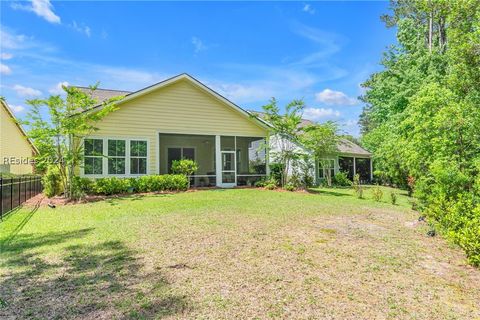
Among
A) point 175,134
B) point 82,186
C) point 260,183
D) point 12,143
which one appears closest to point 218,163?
point 260,183

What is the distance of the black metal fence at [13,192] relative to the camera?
8898 mm

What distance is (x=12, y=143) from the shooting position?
75.6ft

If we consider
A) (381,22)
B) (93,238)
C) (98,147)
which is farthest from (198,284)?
(381,22)

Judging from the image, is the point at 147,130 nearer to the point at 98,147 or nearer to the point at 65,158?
the point at 98,147

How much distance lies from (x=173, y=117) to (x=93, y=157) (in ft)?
15.2

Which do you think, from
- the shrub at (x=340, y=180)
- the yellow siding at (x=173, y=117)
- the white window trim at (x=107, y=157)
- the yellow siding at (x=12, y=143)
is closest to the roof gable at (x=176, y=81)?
the yellow siding at (x=173, y=117)

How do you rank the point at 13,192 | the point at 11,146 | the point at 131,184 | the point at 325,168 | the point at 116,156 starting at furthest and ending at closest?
the point at 11,146
the point at 325,168
the point at 116,156
the point at 131,184
the point at 13,192

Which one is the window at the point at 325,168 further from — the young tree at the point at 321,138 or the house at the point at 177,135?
the house at the point at 177,135

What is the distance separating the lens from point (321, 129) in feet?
61.2

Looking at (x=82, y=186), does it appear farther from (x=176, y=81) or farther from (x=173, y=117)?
(x=176, y=81)

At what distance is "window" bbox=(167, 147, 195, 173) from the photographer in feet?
67.2

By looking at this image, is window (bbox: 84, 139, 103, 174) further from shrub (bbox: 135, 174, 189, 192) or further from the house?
shrub (bbox: 135, 174, 189, 192)

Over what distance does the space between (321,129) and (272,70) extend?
21.3ft

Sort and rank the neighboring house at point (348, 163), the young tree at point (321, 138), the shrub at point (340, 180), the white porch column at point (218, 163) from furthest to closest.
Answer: the shrub at point (340, 180)
the neighboring house at point (348, 163)
the young tree at point (321, 138)
the white porch column at point (218, 163)
